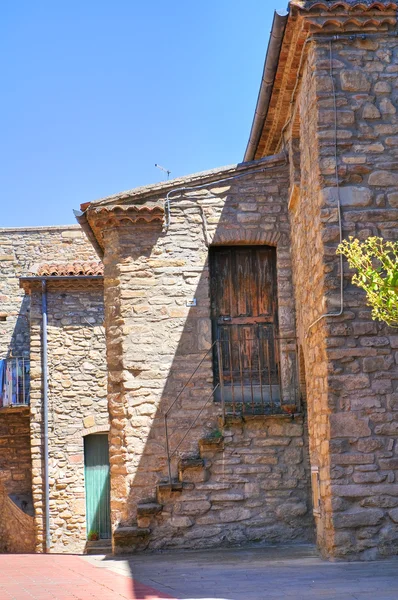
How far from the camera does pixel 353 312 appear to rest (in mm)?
8234

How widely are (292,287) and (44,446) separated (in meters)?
7.31

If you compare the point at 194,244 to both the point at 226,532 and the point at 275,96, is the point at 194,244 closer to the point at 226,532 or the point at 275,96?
the point at 275,96

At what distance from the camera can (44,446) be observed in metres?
16.2

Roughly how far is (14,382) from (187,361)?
24.6 ft

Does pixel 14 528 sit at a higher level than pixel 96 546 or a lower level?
higher

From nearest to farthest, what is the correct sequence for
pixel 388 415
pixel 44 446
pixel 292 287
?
1. pixel 388 415
2. pixel 292 287
3. pixel 44 446

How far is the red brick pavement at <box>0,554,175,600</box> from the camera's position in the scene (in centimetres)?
654

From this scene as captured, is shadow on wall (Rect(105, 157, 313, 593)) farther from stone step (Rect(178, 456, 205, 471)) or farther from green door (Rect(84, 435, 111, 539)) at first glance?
green door (Rect(84, 435, 111, 539))

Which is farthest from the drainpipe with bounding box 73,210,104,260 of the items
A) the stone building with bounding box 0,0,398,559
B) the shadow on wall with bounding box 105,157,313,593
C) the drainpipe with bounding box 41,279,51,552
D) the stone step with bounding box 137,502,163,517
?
the drainpipe with bounding box 41,279,51,552

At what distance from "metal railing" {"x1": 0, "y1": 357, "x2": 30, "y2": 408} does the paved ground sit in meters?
7.44

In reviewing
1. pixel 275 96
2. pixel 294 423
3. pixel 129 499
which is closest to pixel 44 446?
pixel 129 499

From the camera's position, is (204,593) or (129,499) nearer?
(204,593)

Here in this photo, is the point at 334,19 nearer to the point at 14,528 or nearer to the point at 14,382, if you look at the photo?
the point at 14,382

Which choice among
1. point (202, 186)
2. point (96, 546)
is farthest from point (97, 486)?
point (202, 186)
